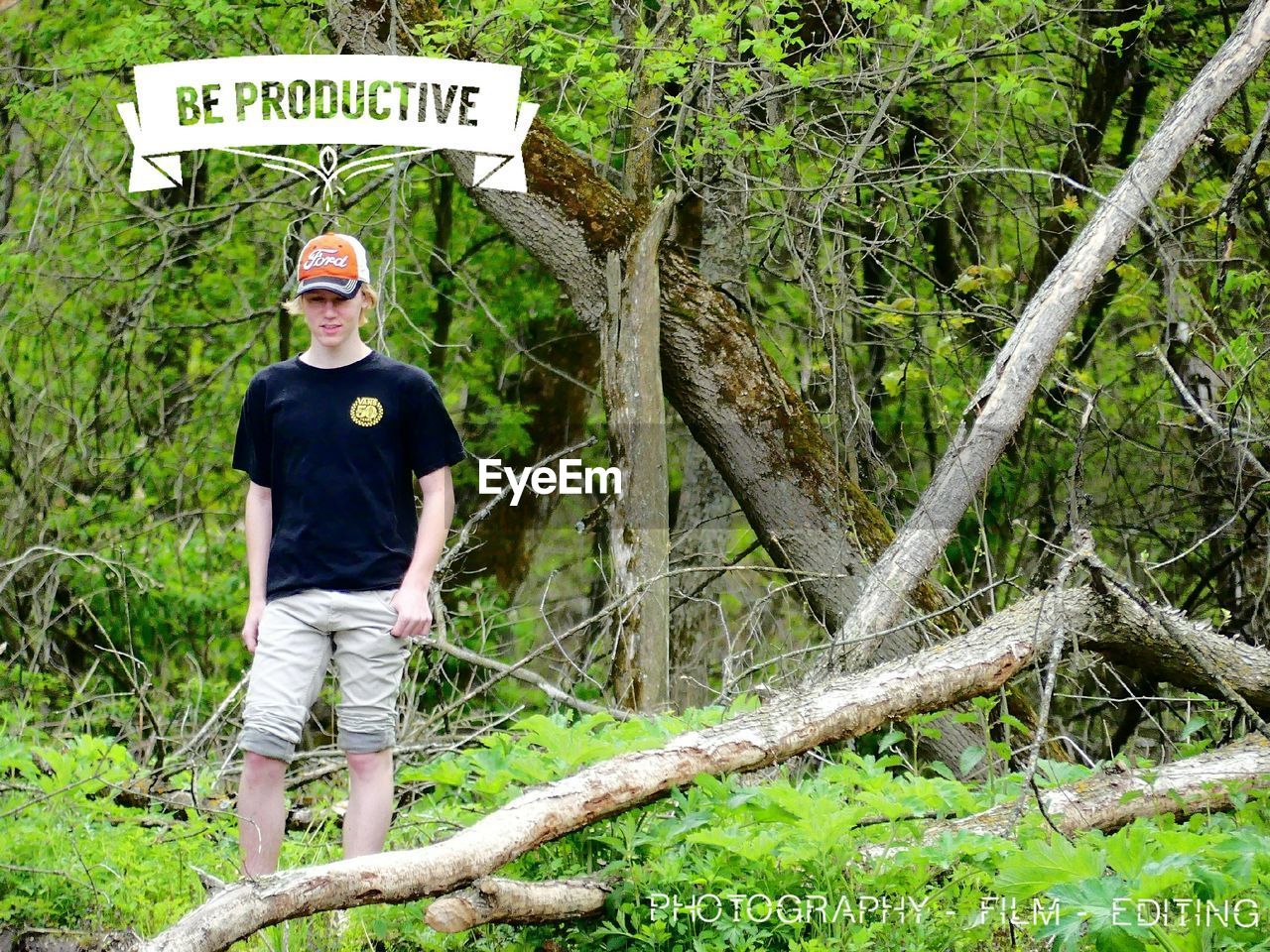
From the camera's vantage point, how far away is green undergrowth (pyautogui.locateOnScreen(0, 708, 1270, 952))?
281 centimetres

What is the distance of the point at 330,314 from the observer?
3.85 metres

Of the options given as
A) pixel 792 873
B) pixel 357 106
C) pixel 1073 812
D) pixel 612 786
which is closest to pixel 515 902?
pixel 612 786

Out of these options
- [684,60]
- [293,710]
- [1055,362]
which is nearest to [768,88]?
[684,60]

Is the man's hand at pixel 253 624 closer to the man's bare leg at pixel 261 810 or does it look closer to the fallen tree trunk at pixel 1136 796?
the man's bare leg at pixel 261 810

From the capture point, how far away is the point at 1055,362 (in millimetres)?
6641

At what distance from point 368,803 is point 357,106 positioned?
4.19 metres

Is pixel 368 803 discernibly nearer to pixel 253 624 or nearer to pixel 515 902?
pixel 253 624

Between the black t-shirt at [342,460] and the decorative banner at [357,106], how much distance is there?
2684 mm

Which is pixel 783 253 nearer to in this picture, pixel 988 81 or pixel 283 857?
pixel 988 81

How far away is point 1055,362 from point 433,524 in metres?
3.81

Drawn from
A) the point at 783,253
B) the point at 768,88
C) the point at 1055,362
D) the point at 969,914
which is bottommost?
the point at 969,914

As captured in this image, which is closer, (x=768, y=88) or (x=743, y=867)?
(x=743, y=867)

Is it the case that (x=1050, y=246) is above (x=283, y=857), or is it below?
above

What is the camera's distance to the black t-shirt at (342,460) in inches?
148
